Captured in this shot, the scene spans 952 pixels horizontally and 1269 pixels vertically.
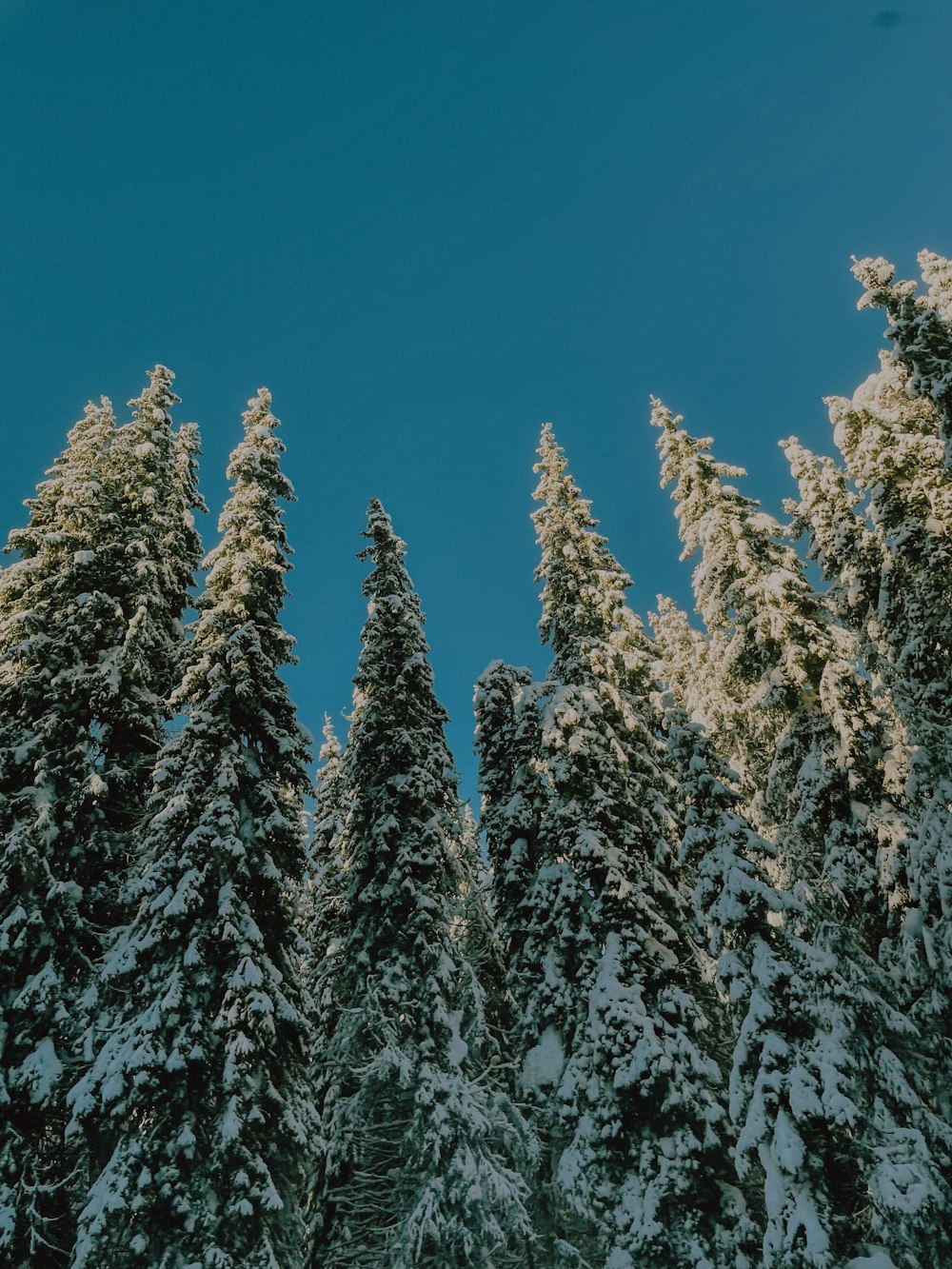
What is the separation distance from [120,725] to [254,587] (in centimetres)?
434

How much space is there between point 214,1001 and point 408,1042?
12.8 ft

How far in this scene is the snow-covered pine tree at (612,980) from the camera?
1373cm

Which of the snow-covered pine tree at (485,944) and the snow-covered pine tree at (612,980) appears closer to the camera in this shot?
the snow-covered pine tree at (612,980)

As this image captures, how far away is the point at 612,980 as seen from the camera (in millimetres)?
15352

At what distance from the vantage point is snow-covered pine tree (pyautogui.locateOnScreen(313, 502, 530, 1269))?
1328 centimetres

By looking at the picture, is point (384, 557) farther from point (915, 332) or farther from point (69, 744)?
point (915, 332)

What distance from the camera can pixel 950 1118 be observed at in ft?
46.2

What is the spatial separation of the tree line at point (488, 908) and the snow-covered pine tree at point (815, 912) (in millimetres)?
69

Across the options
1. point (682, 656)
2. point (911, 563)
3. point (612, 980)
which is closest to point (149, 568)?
point (612, 980)

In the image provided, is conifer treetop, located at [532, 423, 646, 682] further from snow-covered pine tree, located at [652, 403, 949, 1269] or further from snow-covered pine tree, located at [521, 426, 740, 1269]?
snow-covered pine tree, located at [652, 403, 949, 1269]

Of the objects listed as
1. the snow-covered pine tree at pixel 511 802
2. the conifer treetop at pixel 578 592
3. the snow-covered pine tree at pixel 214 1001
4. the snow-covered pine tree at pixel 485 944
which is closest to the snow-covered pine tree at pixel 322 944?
the snow-covered pine tree at pixel 214 1001

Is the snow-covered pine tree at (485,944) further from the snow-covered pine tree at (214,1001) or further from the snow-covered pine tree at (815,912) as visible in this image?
the snow-covered pine tree at (815,912)

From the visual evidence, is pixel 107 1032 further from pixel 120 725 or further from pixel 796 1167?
pixel 796 1167

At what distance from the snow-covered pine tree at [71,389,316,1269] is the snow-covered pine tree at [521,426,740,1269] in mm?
5367
